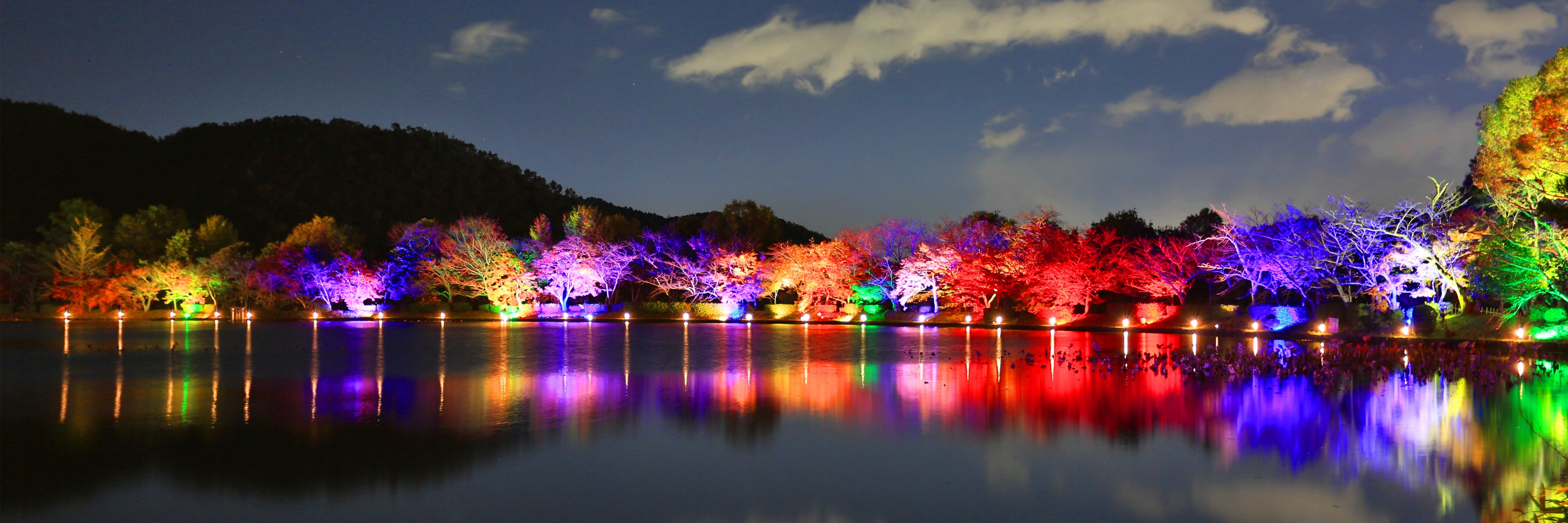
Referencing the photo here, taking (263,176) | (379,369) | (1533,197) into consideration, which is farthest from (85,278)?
(1533,197)

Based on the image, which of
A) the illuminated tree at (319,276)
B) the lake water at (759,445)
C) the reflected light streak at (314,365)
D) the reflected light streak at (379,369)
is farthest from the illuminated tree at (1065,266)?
the illuminated tree at (319,276)

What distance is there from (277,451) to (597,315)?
4924cm

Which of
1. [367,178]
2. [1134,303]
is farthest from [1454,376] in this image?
[367,178]

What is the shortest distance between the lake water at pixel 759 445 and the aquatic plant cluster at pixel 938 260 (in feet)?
42.9

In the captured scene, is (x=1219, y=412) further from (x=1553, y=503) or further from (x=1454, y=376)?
(x=1454, y=376)

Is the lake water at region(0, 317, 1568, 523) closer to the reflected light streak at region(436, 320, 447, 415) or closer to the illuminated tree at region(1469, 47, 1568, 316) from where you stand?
the reflected light streak at region(436, 320, 447, 415)

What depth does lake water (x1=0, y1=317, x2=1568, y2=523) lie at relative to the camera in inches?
264

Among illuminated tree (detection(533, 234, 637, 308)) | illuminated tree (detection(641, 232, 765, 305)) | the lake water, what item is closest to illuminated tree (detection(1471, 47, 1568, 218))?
the lake water

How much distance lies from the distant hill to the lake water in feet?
244

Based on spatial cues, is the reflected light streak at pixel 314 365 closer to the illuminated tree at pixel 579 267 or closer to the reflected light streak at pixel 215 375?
the reflected light streak at pixel 215 375

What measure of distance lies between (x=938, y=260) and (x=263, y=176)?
235 feet

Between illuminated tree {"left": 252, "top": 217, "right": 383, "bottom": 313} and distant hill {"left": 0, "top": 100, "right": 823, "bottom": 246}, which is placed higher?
distant hill {"left": 0, "top": 100, "right": 823, "bottom": 246}

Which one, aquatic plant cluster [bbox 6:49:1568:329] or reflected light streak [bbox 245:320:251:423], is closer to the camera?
reflected light streak [bbox 245:320:251:423]

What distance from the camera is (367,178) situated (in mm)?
92000
